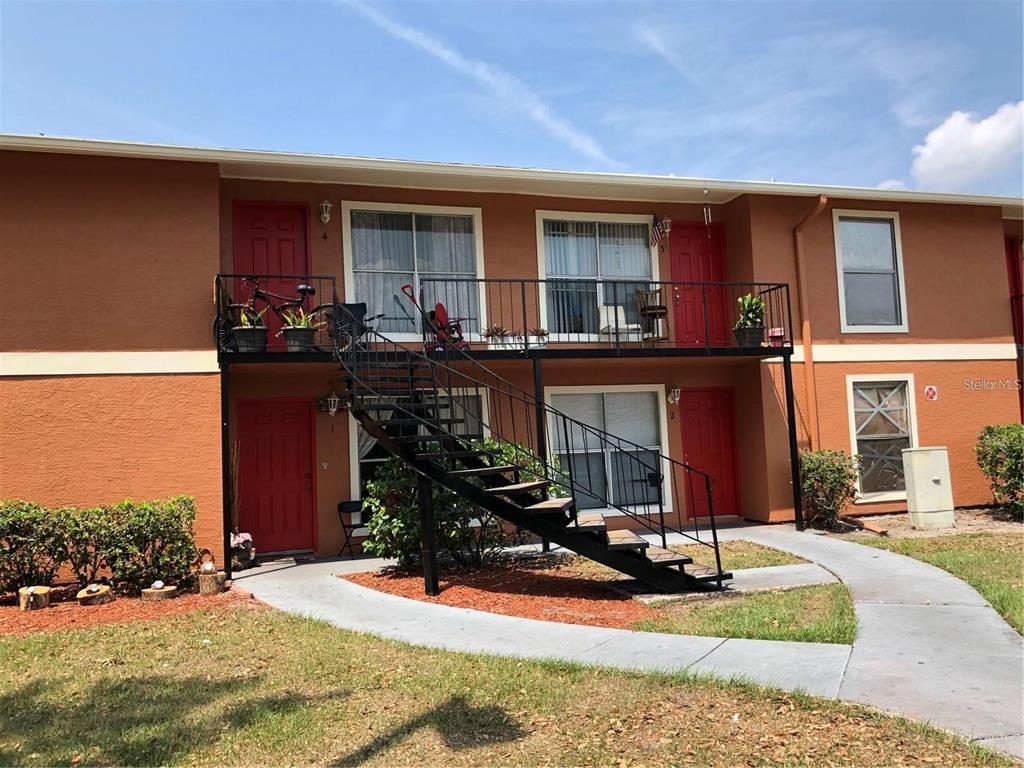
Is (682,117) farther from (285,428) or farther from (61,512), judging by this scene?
(61,512)

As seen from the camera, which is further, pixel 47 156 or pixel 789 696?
pixel 47 156

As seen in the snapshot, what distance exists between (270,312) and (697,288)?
669cm

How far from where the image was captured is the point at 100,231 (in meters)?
9.24

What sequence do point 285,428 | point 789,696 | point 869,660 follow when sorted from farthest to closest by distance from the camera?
point 285,428
point 869,660
point 789,696

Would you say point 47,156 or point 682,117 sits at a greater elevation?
point 682,117

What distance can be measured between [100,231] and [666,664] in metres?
8.26

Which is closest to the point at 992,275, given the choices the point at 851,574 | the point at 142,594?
the point at 851,574

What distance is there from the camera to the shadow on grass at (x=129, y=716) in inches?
156

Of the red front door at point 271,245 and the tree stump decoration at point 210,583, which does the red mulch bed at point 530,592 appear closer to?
the tree stump decoration at point 210,583

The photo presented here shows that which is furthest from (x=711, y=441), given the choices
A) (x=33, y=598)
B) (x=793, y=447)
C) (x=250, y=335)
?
(x=33, y=598)

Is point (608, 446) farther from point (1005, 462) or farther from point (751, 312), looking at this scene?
point (1005, 462)

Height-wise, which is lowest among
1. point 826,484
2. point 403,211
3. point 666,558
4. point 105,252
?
point 666,558

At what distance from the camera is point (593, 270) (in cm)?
1190

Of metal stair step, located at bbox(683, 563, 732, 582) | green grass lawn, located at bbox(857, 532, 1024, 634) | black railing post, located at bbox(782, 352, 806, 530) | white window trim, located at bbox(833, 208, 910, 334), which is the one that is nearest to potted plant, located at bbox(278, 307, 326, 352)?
metal stair step, located at bbox(683, 563, 732, 582)
